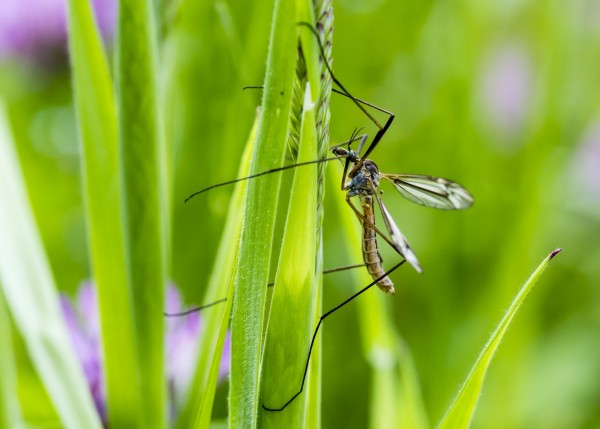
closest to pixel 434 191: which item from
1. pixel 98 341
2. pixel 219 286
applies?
pixel 219 286

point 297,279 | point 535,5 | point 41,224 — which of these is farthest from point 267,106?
Answer: point 535,5

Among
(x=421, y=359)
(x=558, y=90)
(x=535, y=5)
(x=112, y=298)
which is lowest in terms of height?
(x=421, y=359)

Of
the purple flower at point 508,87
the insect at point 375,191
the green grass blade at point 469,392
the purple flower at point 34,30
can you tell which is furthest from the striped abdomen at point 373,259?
the purple flower at point 34,30

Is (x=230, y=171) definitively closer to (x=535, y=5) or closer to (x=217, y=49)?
(x=217, y=49)

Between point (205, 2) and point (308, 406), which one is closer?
point (308, 406)

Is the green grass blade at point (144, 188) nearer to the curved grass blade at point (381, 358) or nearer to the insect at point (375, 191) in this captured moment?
the insect at point (375, 191)

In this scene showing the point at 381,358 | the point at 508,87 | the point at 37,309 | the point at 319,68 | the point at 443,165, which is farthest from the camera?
the point at 508,87

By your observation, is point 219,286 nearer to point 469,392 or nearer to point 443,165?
point 469,392
